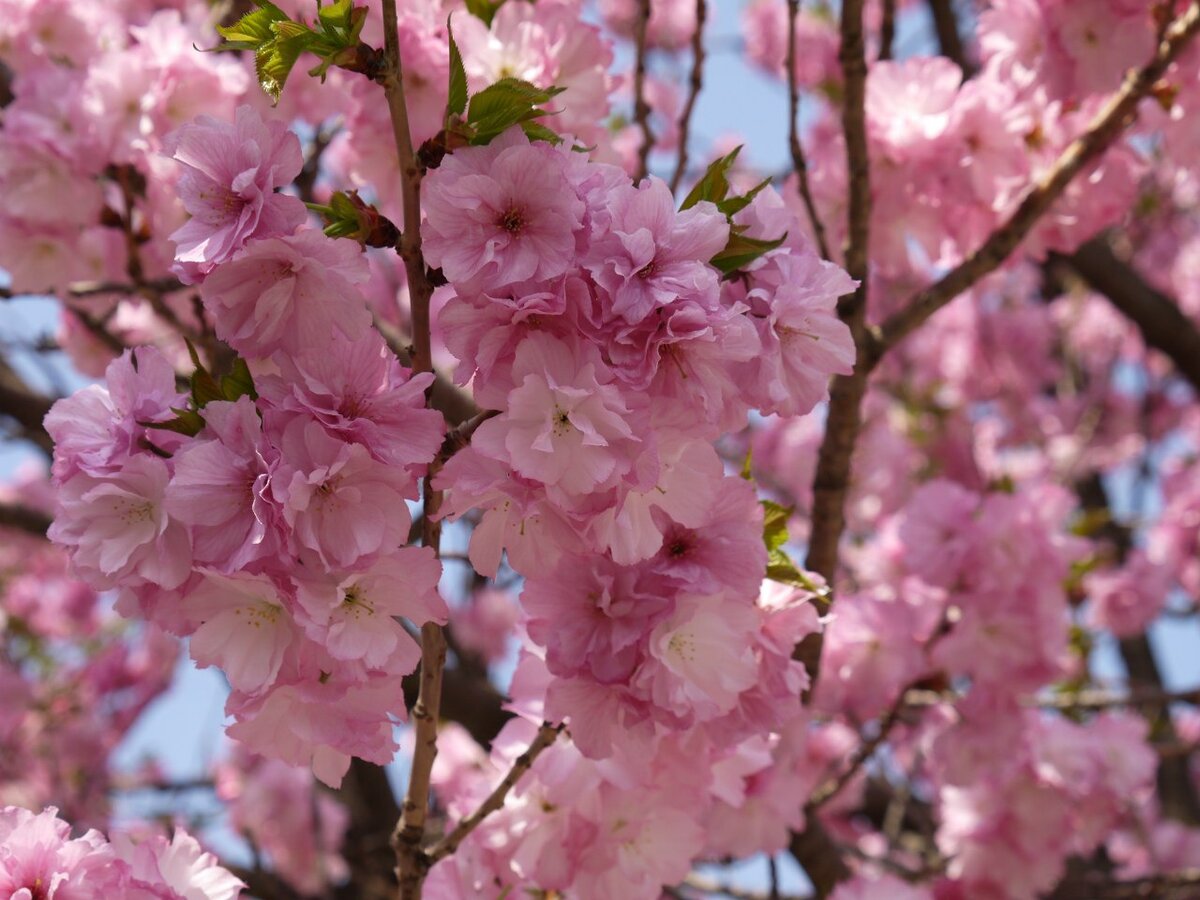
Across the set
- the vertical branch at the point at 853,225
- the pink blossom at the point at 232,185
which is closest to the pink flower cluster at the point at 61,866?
the pink blossom at the point at 232,185

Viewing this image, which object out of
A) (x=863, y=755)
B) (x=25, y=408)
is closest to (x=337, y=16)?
(x=863, y=755)

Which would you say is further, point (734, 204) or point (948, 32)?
point (948, 32)

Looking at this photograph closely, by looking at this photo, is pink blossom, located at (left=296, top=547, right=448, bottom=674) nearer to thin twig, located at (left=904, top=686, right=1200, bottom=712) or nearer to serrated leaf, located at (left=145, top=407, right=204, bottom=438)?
serrated leaf, located at (left=145, top=407, right=204, bottom=438)

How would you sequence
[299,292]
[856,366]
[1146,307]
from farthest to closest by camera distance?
[1146,307], [856,366], [299,292]

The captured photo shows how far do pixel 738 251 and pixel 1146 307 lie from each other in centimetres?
373

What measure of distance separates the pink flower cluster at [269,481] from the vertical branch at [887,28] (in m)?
1.56

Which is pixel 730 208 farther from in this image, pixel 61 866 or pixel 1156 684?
pixel 1156 684

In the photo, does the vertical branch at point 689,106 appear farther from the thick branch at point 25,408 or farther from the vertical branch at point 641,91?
the thick branch at point 25,408

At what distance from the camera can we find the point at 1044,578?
2.64 m

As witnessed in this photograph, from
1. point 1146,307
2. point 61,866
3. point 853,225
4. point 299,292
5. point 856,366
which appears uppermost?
point 1146,307

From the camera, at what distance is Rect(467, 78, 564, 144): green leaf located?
122cm

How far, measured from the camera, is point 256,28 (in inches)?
49.9

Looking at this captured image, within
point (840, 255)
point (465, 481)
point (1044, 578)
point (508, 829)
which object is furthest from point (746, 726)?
point (1044, 578)

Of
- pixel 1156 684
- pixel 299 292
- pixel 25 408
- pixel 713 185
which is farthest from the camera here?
pixel 1156 684
